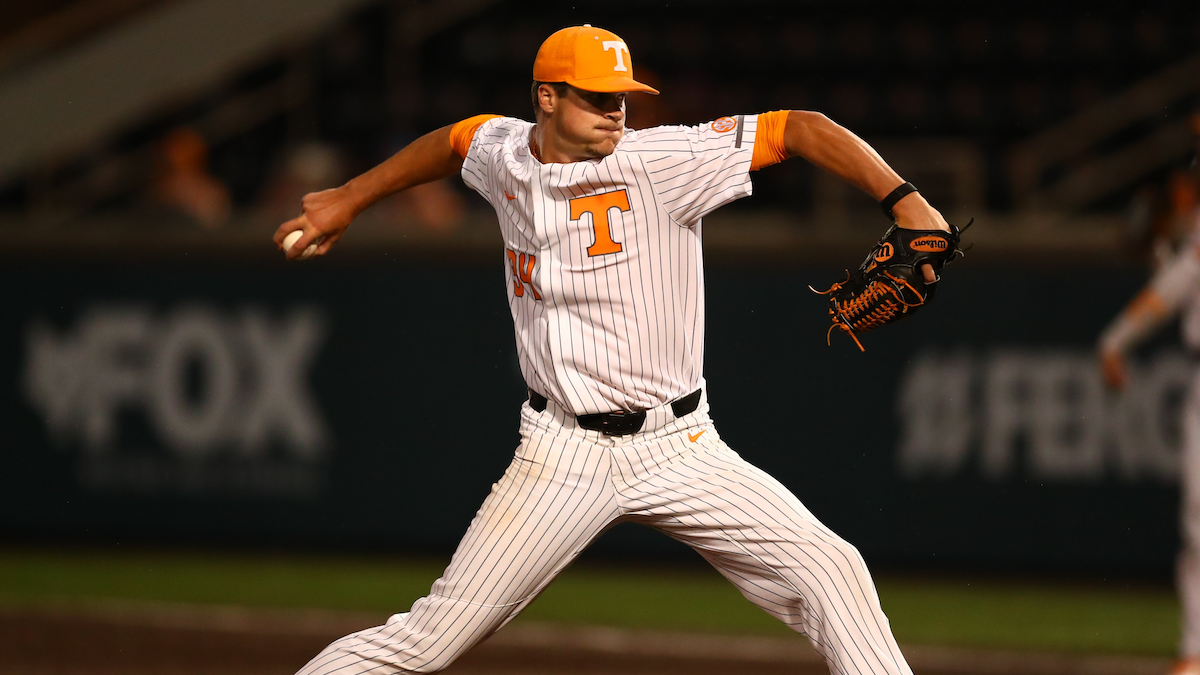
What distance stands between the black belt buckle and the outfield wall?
4.69m

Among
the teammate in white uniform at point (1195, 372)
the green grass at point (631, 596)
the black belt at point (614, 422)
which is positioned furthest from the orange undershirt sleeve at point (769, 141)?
the green grass at point (631, 596)

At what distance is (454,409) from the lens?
8.90 m

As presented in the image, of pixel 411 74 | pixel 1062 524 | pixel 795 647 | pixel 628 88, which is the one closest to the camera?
pixel 628 88

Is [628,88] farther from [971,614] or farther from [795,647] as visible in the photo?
[971,614]

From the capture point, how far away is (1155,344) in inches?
315

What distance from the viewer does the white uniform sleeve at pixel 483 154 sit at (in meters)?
4.06

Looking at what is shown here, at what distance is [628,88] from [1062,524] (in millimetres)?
5382

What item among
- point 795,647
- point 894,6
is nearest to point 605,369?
point 795,647

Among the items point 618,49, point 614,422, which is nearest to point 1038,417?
point 614,422

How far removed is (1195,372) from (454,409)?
4.37 metres

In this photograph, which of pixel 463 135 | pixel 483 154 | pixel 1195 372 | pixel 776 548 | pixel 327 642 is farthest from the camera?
pixel 327 642

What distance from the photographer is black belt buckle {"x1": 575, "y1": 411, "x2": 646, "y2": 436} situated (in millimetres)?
3809

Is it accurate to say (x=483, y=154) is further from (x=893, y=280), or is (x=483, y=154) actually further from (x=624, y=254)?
(x=893, y=280)

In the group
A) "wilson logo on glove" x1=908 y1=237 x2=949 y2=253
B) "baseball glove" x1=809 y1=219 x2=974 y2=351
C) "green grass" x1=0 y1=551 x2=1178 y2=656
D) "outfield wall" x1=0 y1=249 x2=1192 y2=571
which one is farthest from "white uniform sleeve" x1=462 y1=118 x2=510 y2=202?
"outfield wall" x1=0 y1=249 x2=1192 y2=571
